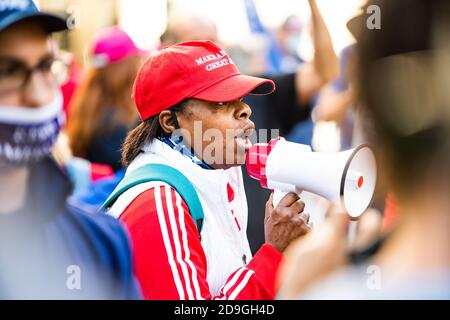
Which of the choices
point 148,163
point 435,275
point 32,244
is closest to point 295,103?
point 148,163

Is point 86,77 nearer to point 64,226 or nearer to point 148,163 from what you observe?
point 148,163

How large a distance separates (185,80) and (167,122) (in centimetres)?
15

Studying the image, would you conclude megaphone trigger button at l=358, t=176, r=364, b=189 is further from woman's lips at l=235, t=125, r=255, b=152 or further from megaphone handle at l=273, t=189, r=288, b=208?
woman's lips at l=235, t=125, r=255, b=152

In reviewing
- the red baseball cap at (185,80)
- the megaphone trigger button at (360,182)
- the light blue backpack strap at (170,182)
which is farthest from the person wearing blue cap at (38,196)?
the megaphone trigger button at (360,182)

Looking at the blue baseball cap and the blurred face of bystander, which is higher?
the blue baseball cap

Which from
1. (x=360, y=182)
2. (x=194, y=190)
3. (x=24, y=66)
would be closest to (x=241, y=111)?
(x=194, y=190)

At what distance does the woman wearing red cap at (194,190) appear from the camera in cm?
211

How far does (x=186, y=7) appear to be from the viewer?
11.1 ft


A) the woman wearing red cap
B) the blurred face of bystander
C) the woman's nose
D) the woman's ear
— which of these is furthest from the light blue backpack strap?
the blurred face of bystander

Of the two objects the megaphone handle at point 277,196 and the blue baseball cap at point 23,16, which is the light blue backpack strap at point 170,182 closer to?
the megaphone handle at point 277,196

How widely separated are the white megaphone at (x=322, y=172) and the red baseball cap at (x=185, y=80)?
23cm

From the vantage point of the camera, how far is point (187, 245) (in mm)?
2121

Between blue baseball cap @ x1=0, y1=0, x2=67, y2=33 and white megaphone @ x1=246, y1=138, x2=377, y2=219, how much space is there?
2.34 feet

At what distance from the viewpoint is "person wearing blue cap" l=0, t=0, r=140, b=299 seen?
1810 mm
